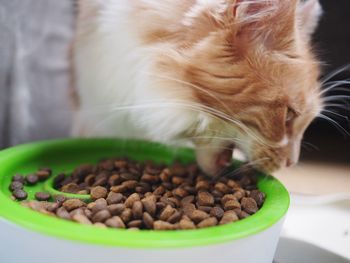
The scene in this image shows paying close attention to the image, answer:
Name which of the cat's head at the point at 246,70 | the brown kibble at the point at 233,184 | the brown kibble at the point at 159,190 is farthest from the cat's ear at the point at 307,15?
the brown kibble at the point at 159,190

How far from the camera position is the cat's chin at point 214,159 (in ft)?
3.59

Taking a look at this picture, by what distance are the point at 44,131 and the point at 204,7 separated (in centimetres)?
90

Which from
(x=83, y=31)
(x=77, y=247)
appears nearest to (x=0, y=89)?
(x=83, y=31)

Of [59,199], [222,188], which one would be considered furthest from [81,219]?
[222,188]

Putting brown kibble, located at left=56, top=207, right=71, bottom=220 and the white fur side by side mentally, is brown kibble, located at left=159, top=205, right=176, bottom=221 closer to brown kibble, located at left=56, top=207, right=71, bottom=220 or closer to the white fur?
brown kibble, located at left=56, top=207, right=71, bottom=220

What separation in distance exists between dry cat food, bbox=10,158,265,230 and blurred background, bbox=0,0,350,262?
253mm

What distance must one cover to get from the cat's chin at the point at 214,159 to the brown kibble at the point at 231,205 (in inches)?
7.7

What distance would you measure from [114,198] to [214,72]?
13.1 inches

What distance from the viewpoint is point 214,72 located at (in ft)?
3.16

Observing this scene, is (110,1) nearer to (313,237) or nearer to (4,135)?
(4,135)

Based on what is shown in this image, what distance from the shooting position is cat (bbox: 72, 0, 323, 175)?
0.95 metres

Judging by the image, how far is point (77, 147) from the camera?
3.96 ft

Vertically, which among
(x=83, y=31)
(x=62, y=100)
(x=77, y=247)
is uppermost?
(x=83, y=31)

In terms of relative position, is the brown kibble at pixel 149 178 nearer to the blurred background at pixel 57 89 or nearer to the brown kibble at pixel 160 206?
the brown kibble at pixel 160 206
